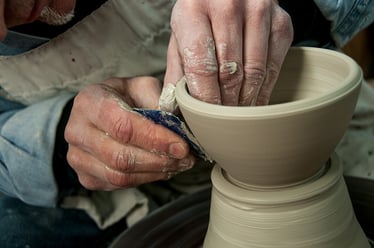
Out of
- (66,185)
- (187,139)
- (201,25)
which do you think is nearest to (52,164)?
(66,185)

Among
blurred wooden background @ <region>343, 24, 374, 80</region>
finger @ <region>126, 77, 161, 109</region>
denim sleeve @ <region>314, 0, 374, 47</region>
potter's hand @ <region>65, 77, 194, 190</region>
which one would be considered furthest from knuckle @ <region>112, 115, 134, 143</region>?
blurred wooden background @ <region>343, 24, 374, 80</region>

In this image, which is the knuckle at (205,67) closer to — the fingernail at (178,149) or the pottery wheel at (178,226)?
the fingernail at (178,149)

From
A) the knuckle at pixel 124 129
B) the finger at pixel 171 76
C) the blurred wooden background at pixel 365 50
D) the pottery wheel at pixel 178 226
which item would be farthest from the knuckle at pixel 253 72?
the blurred wooden background at pixel 365 50

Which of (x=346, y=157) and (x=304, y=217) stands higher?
(x=304, y=217)

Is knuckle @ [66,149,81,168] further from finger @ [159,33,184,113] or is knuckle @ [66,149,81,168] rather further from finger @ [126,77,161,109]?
finger @ [159,33,184,113]

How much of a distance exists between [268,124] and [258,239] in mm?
199

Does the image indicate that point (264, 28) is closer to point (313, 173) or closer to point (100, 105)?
point (313, 173)

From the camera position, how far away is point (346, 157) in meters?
1.37

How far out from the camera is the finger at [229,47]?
32.1 inches

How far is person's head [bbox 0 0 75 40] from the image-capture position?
93 cm

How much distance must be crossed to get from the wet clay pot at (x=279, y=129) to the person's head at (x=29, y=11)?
0.95 feet

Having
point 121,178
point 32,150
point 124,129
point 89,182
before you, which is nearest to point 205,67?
point 124,129

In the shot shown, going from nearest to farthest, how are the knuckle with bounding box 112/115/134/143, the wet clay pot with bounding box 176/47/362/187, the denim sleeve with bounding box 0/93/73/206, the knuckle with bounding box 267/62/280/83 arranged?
the wet clay pot with bounding box 176/47/362/187 < the knuckle with bounding box 267/62/280/83 < the knuckle with bounding box 112/115/134/143 < the denim sleeve with bounding box 0/93/73/206

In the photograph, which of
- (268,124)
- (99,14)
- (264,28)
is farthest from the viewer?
(99,14)
